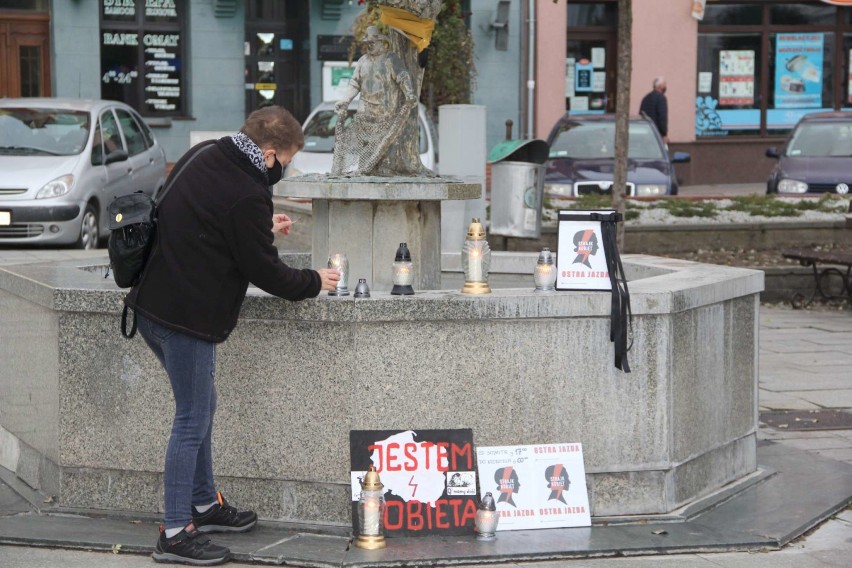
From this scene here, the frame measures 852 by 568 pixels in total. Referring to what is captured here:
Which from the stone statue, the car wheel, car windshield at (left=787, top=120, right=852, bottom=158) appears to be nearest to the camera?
the stone statue

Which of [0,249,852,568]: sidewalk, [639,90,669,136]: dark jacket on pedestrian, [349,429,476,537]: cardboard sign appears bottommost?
[0,249,852,568]: sidewalk

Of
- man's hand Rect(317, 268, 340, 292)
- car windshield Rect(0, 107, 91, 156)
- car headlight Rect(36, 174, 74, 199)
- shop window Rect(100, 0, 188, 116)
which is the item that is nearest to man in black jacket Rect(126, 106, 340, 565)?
man's hand Rect(317, 268, 340, 292)

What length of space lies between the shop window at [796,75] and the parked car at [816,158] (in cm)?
767

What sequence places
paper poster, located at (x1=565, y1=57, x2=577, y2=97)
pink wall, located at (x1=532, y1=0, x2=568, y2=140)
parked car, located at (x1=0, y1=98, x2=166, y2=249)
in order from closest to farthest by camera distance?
1. parked car, located at (x1=0, y1=98, x2=166, y2=249)
2. pink wall, located at (x1=532, y1=0, x2=568, y2=140)
3. paper poster, located at (x1=565, y1=57, x2=577, y2=97)

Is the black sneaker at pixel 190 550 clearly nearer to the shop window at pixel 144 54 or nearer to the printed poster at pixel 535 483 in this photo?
the printed poster at pixel 535 483

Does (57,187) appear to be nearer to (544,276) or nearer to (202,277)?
(544,276)

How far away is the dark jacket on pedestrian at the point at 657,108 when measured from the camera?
2412cm

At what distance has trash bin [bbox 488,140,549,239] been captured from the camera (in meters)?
12.3

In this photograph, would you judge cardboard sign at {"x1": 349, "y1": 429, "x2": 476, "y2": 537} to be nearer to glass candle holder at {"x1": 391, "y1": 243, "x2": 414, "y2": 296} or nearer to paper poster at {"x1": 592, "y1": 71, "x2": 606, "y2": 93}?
glass candle holder at {"x1": 391, "y1": 243, "x2": 414, "y2": 296}

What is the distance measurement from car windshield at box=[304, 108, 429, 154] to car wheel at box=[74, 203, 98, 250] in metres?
2.85

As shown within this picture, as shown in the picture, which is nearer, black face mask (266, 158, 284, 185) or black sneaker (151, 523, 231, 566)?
black sneaker (151, 523, 231, 566)

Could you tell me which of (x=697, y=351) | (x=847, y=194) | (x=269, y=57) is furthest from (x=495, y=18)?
(x=697, y=351)

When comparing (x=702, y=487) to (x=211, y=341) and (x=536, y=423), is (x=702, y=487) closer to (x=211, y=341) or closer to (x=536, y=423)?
(x=536, y=423)

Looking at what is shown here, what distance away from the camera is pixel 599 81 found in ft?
87.7
